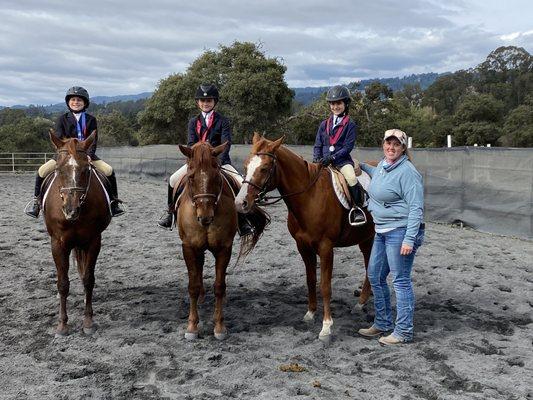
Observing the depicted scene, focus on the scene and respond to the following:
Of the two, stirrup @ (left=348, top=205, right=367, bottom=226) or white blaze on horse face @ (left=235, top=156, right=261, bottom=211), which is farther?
stirrup @ (left=348, top=205, right=367, bottom=226)

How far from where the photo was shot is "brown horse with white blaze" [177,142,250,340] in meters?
4.15

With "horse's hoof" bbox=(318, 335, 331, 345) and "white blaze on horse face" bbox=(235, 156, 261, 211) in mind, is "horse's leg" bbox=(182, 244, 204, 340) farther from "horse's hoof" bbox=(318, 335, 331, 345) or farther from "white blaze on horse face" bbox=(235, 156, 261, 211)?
"horse's hoof" bbox=(318, 335, 331, 345)

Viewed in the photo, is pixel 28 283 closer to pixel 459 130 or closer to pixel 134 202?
pixel 134 202

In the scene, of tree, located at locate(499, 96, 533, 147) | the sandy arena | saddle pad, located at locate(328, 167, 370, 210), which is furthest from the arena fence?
tree, located at locate(499, 96, 533, 147)

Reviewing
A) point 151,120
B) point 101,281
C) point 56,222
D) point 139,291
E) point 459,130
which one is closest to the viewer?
point 56,222

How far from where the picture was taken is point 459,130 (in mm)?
49906

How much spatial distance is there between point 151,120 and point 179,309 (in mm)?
27685

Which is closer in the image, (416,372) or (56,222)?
(416,372)

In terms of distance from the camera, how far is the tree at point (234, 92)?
27.6 meters

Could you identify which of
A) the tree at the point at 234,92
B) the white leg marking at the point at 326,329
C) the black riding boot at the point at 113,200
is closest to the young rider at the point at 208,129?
the black riding boot at the point at 113,200

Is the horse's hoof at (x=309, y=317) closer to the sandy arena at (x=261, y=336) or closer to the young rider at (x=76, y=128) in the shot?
the sandy arena at (x=261, y=336)

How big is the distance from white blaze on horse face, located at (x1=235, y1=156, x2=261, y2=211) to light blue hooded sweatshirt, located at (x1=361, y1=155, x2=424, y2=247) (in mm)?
1070

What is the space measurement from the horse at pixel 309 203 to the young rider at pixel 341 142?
175mm

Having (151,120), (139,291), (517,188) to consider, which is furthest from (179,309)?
(151,120)
